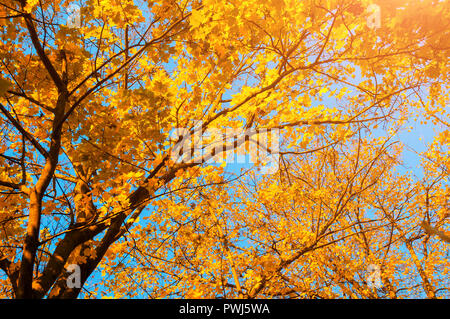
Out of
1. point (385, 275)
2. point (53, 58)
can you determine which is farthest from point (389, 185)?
point (53, 58)

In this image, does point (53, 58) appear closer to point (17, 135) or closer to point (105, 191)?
point (105, 191)

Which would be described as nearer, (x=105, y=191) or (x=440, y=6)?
(x=440, y=6)

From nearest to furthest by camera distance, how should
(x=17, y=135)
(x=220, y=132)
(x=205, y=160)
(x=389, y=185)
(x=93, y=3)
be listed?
(x=93, y=3) < (x=205, y=160) < (x=220, y=132) < (x=17, y=135) < (x=389, y=185)

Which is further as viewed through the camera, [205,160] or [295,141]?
[295,141]

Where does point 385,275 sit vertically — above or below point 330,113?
below

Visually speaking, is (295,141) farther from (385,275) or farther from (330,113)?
(385,275)

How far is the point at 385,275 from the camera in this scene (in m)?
7.79

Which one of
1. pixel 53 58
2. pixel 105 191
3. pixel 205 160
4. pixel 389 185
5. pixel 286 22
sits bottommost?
pixel 105 191

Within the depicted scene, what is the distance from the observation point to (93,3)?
315 cm
